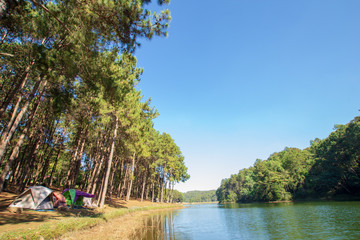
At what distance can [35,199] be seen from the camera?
47.8 ft

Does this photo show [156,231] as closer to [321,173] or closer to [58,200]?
[58,200]

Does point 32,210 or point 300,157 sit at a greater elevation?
point 300,157

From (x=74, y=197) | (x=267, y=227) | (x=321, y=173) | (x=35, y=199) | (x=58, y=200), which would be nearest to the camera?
(x=35, y=199)

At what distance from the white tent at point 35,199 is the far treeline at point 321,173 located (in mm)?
60333

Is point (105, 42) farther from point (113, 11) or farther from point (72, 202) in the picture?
point (72, 202)

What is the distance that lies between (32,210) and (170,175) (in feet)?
130

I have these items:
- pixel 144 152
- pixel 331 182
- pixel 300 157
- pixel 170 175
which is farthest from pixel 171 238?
pixel 300 157

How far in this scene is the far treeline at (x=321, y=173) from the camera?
44812 mm

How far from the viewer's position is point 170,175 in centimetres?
5141

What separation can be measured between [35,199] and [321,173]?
221 ft

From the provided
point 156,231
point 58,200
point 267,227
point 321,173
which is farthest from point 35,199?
point 321,173

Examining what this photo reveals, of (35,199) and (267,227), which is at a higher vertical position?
(35,199)

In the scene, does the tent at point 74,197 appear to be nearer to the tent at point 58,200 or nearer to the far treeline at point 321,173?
the tent at point 58,200

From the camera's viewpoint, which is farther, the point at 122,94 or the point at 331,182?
the point at 331,182
